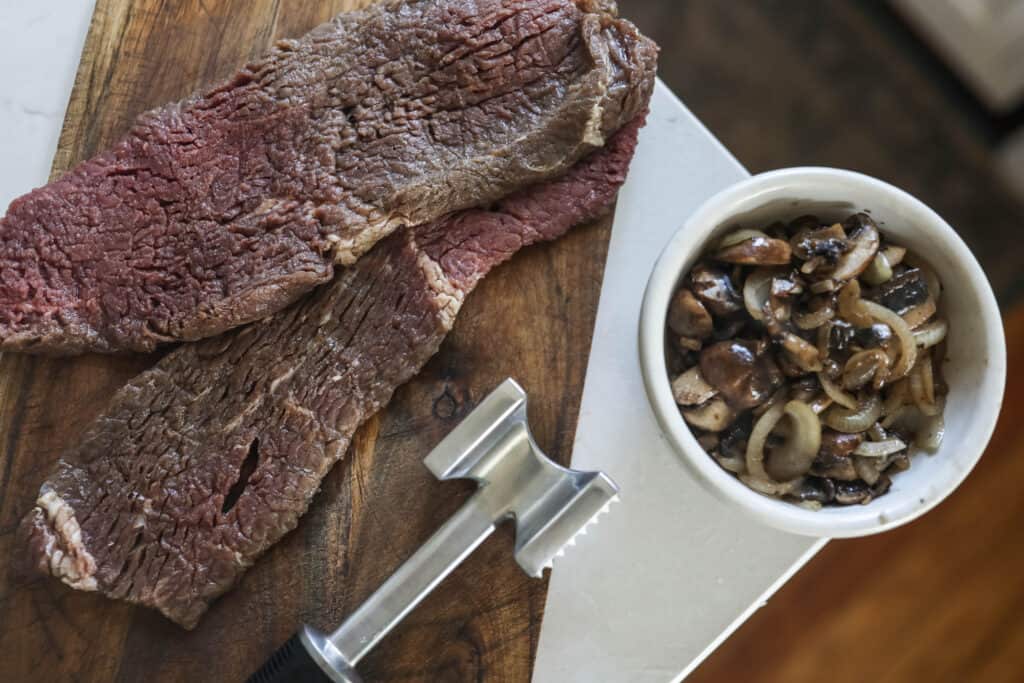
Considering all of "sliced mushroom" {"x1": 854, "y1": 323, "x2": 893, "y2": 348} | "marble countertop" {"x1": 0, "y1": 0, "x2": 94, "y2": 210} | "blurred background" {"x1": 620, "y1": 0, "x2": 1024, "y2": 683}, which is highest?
"marble countertop" {"x1": 0, "y1": 0, "x2": 94, "y2": 210}

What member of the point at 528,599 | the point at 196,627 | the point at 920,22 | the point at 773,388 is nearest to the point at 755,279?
the point at 773,388

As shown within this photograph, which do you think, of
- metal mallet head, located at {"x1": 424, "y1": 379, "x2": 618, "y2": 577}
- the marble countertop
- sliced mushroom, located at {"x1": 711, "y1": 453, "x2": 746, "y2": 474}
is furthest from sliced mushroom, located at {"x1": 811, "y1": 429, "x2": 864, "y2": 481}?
the marble countertop

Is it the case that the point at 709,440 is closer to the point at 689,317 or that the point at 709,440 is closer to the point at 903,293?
the point at 689,317

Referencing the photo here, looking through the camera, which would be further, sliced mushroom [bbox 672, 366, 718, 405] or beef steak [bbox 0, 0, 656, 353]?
beef steak [bbox 0, 0, 656, 353]

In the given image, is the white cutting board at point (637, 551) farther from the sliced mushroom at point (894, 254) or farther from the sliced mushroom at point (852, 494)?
the sliced mushroom at point (894, 254)

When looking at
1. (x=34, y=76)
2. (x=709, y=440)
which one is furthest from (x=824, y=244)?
(x=34, y=76)

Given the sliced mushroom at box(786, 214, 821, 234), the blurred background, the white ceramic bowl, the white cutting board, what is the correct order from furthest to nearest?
the blurred background → the white cutting board → the sliced mushroom at box(786, 214, 821, 234) → the white ceramic bowl

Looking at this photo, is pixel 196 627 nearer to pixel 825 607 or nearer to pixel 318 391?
pixel 318 391

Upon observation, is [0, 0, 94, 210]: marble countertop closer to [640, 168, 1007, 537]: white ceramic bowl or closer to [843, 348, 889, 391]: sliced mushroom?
[640, 168, 1007, 537]: white ceramic bowl

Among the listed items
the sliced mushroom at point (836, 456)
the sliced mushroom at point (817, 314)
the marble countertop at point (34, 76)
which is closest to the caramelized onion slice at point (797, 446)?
the sliced mushroom at point (836, 456)
